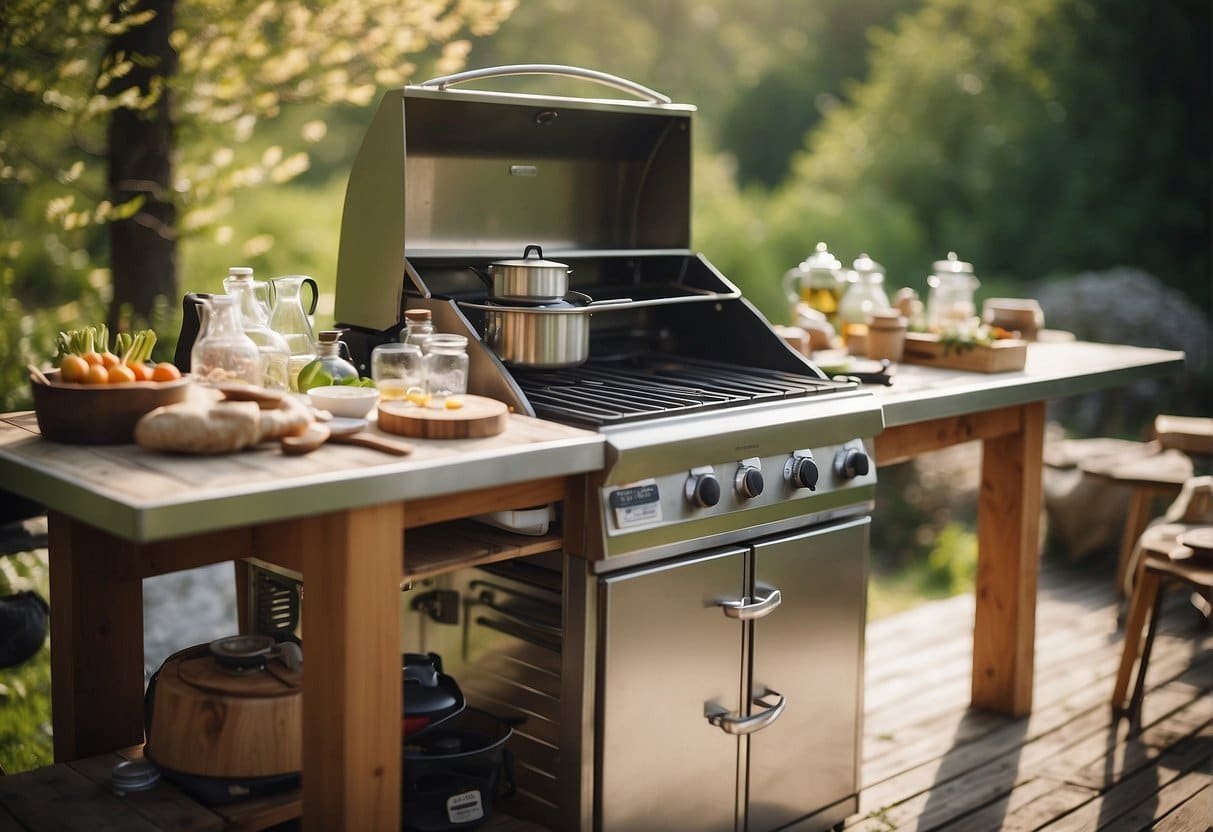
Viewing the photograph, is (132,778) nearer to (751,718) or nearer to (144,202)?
(751,718)

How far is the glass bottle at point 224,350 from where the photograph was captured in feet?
7.93

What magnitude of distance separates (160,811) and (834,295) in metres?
2.37

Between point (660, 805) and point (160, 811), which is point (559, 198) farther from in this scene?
point (160, 811)

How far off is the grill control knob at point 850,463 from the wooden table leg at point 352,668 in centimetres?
110

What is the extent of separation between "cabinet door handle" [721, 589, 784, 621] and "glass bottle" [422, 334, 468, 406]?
2.36 ft

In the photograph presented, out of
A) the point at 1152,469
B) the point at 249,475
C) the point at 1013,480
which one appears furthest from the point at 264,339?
the point at 1152,469

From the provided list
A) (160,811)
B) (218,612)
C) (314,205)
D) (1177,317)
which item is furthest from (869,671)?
(314,205)

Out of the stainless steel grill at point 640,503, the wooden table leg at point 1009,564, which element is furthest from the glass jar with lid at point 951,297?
the stainless steel grill at point 640,503

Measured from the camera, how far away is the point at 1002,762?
3.59 meters

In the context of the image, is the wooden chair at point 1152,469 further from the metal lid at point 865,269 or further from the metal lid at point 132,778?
the metal lid at point 132,778

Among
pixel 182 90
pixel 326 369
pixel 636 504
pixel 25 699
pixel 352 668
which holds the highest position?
pixel 182 90

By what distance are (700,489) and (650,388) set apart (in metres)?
0.39

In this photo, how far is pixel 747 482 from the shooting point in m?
2.63

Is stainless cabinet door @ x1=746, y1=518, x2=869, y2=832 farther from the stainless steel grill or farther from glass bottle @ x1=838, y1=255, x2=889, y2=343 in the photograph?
glass bottle @ x1=838, y1=255, x2=889, y2=343
